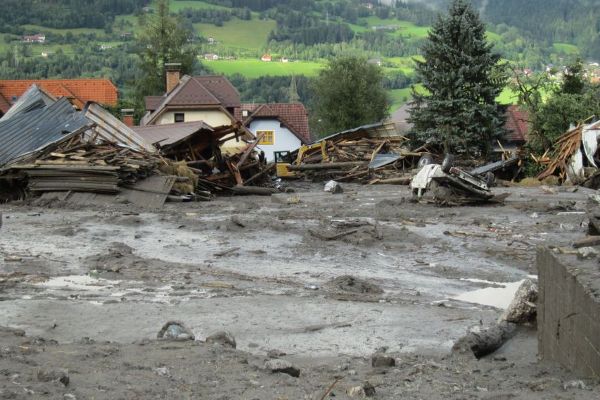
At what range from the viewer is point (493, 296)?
13.0 meters

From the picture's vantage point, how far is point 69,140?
24531 millimetres

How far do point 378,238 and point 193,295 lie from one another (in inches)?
275

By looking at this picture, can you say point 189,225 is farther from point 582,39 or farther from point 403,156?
point 582,39

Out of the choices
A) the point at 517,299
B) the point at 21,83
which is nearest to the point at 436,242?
the point at 517,299

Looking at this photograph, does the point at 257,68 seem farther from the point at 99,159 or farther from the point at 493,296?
the point at 493,296

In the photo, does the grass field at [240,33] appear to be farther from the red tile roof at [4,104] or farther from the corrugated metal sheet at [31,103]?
the corrugated metal sheet at [31,103]

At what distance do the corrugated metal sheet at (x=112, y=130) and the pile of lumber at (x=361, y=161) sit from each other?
13.5 m

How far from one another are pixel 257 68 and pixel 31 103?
10583 centimetres

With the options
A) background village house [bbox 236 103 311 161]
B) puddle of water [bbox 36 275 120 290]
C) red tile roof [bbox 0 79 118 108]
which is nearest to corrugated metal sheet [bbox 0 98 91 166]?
puddle of water [bbox 36 275 120 290]

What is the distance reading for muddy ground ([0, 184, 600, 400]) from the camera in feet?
22.6

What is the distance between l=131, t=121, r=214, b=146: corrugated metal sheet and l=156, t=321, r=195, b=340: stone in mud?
67.9 ft

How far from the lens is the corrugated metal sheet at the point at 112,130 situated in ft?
90.0

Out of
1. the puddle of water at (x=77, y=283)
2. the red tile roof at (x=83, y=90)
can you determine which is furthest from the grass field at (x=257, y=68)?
the puddle of water at (x=77, y=283)

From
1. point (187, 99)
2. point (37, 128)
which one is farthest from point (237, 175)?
point (187, 99)
